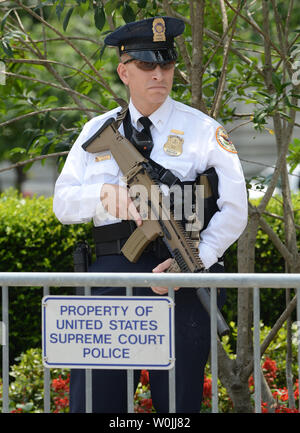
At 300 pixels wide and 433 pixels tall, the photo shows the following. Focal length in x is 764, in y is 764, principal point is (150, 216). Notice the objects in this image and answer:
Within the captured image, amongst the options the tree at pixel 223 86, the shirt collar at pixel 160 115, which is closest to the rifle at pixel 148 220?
the shirt collar at pixel 160 115

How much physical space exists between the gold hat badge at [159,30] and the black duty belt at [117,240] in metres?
0.74

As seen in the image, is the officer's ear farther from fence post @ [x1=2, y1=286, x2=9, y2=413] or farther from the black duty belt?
fence post @ [x1=2, y1=286, x2=9, y2=413]

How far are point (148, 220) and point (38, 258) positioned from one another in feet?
10.1

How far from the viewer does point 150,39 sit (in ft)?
9.96

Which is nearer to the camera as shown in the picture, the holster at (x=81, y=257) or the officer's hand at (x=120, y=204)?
the officer's hand at (x=120, y=204)

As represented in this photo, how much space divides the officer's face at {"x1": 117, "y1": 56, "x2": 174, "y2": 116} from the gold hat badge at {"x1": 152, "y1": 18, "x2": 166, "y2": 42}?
12cm

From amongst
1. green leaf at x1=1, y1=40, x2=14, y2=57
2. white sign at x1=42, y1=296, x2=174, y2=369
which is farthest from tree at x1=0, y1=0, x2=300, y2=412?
white sign at x1=42, y1=296, x2=174, y2=369

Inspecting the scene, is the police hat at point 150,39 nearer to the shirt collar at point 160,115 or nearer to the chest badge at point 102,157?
the shirt collar at point 160,115

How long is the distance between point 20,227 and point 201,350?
10.3 ft

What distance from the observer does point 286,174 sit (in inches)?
180

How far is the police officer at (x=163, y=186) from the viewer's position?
9.73 ft

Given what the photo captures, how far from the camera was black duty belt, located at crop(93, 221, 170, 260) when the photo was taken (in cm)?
302

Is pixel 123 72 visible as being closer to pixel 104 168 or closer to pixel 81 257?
pixel 104 168

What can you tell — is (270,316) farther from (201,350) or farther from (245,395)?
(201,350)
